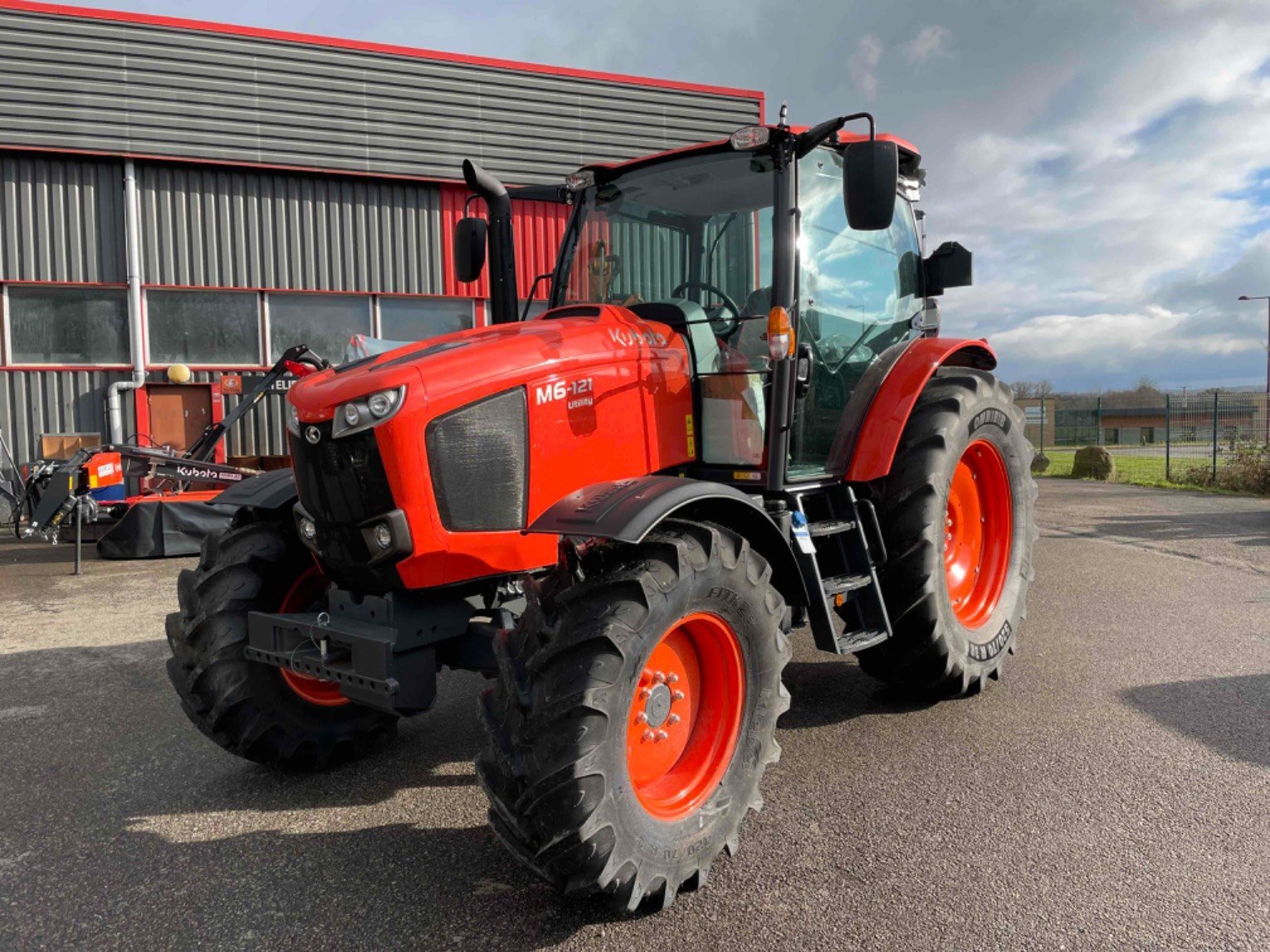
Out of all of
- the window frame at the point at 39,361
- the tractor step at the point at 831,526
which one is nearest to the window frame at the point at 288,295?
the window frame at the point at 39,361

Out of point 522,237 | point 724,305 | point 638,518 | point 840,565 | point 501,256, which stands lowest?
point 840,565

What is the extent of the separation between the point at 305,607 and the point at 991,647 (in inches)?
121

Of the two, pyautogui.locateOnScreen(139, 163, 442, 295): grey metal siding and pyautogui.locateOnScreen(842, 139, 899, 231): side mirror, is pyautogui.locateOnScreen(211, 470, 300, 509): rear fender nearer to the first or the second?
pyautogui.locateOnScreen(842, 139, 899, 231): side mirror

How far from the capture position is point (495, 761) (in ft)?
7.86

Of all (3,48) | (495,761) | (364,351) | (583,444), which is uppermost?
(3,48)

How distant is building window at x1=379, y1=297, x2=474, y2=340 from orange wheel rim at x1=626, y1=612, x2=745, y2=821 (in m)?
10.3

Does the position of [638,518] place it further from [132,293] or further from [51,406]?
[51,406]

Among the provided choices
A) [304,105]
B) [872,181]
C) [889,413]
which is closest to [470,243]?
[872,181]

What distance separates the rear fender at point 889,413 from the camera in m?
3.81

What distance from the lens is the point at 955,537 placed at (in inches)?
182

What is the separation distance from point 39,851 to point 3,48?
11.5 metres

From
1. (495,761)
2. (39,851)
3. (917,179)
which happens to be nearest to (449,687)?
(39,851)

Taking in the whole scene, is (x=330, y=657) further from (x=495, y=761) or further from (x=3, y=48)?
(x=3, y=48)

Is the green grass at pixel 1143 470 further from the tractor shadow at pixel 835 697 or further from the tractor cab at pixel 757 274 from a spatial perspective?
the tractor cab at pixel 757 274
